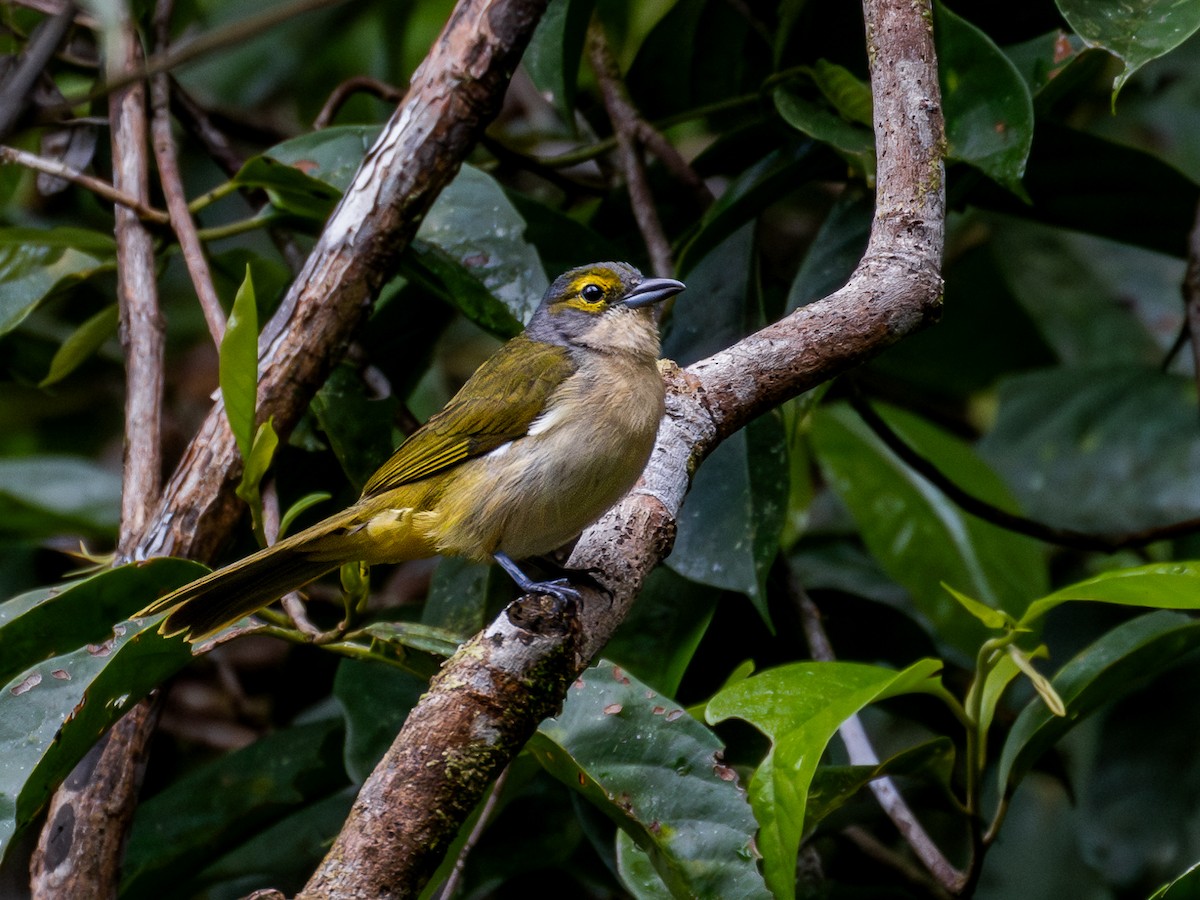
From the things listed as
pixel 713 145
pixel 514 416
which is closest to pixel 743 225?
pixel 713 145

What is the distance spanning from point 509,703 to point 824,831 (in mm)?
1382

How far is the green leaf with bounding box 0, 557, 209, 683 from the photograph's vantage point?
206 centimetres

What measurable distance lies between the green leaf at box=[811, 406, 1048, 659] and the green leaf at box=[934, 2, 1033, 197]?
3.94 ft

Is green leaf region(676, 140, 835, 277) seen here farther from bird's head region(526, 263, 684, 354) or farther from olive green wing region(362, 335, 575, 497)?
olive green wing region(362, 335, 575, 497)

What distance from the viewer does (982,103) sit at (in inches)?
96.7

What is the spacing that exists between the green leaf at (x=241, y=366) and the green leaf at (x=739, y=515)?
3.06ft

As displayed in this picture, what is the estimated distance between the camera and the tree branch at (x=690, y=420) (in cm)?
158

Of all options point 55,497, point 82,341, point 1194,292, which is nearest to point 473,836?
point 82,341

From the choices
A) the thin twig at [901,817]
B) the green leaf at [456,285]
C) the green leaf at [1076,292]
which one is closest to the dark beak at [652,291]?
the green leaf at [456,285]

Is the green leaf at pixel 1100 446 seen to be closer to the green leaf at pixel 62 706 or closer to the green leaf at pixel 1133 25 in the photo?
the green leaf at pixel 1133 25

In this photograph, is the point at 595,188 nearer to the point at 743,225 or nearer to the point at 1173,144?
the point at 743,225

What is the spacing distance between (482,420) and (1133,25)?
1.49 m

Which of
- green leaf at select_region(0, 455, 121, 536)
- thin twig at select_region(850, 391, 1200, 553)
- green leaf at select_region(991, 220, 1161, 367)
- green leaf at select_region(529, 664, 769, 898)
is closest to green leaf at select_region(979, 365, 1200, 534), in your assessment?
green leaf at select_region(991, 220, 1161, 367)

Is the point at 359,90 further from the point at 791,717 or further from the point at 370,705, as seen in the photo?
the point at 791,717
